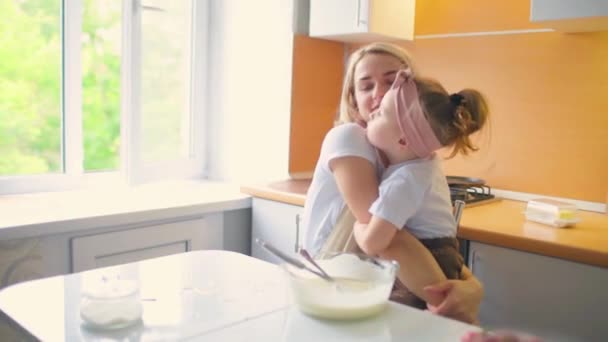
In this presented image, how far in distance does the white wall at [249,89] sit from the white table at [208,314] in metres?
1.44

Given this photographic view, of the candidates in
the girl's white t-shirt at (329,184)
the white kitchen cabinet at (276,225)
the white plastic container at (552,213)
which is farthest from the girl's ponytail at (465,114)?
the white kitchen cabinet at (276,225)

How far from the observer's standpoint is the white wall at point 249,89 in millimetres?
2492

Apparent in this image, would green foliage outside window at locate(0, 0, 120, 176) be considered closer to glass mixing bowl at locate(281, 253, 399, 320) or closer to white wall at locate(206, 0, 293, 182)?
white wall at locate(206, 0, 293, 182)

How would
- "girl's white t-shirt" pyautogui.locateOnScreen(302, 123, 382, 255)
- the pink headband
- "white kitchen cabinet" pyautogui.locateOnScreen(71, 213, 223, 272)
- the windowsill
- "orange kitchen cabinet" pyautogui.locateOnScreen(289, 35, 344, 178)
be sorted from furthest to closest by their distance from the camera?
1. "orange kitchen cabinet" pyautogui.locateOnScreen(289, 35, 344, 178)
2. "white kitchen cabinet" pyautogui.locateOnScreen(71, 213, 223, 272)
3. the windowsill
4. "girl's white t-shirt" pyautogui.locateOnScreen(302, 123, 382, 255)
5. the pink headband

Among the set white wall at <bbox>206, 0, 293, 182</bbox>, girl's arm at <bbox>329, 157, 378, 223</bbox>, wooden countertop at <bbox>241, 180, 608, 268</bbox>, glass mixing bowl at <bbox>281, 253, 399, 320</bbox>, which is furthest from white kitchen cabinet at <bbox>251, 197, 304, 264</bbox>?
glass mixing bowl at <bbox>281, 253, 399, 320</bbox>

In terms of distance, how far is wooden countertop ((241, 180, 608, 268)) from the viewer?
1409mm

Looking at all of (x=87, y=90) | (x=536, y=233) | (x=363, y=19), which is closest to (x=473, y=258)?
(x=536, y=233)

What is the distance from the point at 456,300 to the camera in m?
1.12

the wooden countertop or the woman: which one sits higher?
the woman

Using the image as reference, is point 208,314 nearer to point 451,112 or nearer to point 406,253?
point 406,253

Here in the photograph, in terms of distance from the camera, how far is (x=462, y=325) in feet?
2.95

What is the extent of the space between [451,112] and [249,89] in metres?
1.55

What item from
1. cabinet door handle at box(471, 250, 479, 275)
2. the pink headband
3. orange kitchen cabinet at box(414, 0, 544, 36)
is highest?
orange kitchen cabinet at box(414, 0, 544, 36)

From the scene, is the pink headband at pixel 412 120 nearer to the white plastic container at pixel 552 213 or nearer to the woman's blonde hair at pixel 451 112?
the woman's blonde hair at pixel 451 112
